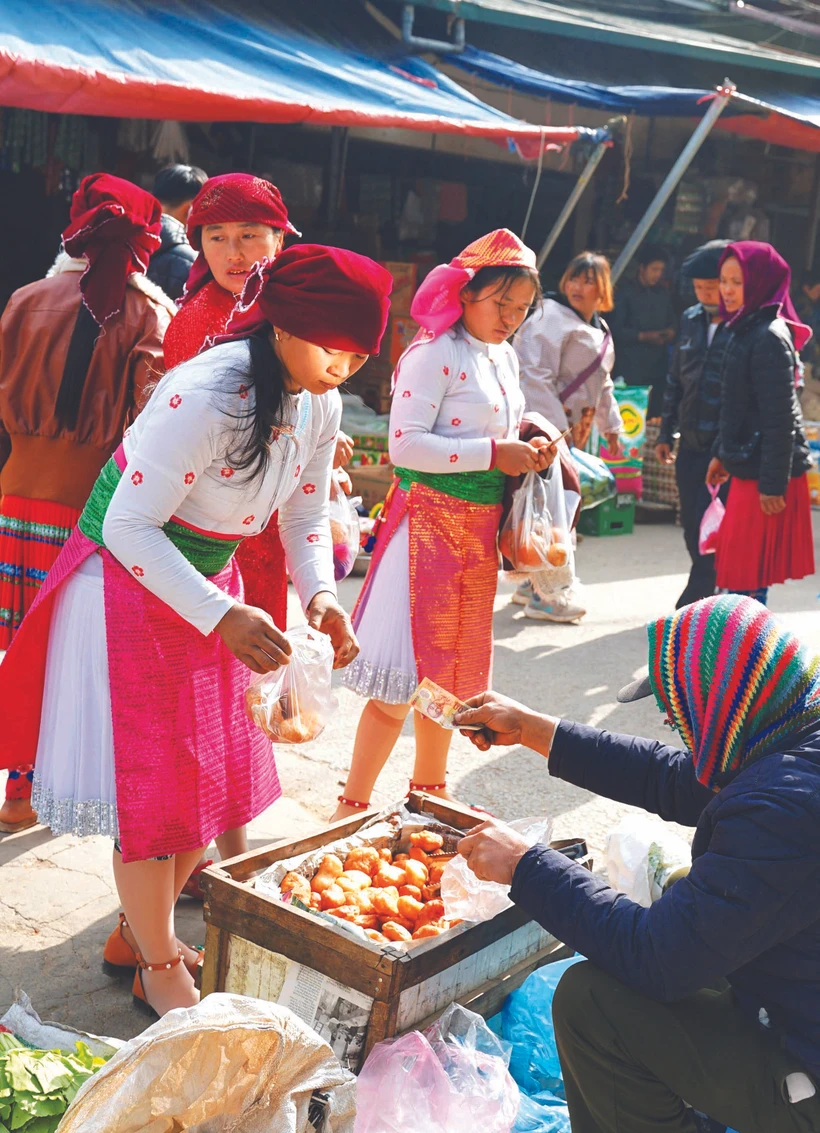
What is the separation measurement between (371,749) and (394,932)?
1.14 metres

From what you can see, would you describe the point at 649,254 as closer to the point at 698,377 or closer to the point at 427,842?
the point at 698,377

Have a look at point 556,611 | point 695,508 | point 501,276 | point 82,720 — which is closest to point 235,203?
point 501,276

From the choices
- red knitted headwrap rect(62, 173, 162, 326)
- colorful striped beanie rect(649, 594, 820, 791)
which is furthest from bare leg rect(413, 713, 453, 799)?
colorful striped beanie rect(649, 594, 820, 791)

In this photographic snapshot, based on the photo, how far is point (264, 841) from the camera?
376 cm

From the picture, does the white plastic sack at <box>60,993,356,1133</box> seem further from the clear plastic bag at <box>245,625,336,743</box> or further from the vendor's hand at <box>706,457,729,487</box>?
the vendor's hand at <box>706,457,729,487</box>

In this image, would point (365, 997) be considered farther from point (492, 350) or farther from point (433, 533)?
point (492, 350)

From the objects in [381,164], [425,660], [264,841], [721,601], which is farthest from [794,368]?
[381,164]

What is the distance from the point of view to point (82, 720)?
2.53 m

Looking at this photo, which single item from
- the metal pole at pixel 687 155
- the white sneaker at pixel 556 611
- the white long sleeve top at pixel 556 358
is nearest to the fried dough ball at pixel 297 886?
the white long sleeve top at pixel 556 358

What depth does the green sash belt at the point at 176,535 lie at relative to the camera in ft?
8.00

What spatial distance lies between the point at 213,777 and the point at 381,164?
27.4 ft

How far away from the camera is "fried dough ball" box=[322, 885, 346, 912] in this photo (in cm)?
260

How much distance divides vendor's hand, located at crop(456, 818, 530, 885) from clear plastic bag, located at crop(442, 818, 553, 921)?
13.1 inches

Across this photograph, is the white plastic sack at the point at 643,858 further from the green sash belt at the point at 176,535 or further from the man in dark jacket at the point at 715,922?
the green sash belt at the point at 176,535
